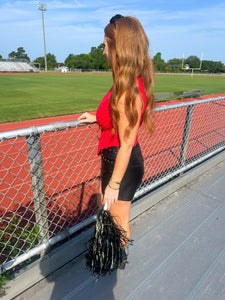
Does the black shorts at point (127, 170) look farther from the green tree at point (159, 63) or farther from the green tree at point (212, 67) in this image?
the green tree at point (212, 67)

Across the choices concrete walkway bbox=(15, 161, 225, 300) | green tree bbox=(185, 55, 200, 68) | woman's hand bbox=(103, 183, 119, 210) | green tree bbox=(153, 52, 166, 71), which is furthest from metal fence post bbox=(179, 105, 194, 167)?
green tree bbox=(185, 55, 200, 68)

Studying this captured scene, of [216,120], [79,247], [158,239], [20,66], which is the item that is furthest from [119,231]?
[20,66]

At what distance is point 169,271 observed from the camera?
1.79 meters

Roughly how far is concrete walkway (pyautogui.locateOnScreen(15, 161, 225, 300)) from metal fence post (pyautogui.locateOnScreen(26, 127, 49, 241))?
1.29 feet

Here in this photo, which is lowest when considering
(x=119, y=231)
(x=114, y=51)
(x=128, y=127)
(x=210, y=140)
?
(x=210, y=140)

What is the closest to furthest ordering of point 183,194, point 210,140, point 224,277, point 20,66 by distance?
point 224,277, point 183,194, point 210,140, point 20,66

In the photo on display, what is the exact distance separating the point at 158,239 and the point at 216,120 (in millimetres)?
6974

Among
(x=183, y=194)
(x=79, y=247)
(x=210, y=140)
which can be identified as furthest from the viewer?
(x=210, y=140)

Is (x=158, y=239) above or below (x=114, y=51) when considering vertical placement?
below

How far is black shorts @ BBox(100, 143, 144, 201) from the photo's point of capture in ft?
4.98

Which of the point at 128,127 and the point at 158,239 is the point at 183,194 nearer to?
the point at 158,239

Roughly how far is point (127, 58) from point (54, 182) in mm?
3018

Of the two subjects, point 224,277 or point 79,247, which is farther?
point 79,247

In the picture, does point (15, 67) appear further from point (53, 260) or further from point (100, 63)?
point (53, 260)
